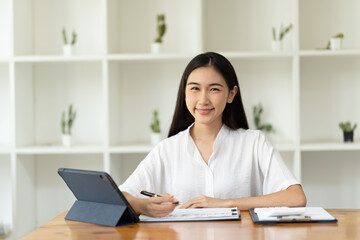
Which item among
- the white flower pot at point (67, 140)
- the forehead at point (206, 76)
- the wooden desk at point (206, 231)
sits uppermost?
the forehead at point (206, 76)

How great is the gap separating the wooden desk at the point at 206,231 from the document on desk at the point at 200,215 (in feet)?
0.11

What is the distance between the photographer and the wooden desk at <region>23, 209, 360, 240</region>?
167 centimetres

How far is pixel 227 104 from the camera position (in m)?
2.58

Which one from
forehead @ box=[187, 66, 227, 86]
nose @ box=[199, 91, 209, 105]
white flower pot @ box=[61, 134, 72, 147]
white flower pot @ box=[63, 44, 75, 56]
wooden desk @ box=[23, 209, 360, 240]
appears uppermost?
white flower pot @ box=[63, 44, 75, 56]

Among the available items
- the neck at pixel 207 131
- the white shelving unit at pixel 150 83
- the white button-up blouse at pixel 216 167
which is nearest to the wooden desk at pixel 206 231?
the white button-up blouse at pixel 216 167

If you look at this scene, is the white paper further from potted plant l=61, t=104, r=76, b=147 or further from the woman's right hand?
potted plant l=61, t=104, r=76, b=147

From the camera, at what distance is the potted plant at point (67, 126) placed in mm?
3797

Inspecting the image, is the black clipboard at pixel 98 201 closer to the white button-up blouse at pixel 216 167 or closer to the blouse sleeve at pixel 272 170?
the white button-up blouse at pixel 216 167

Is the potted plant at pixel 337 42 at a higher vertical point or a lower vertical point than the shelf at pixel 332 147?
higher

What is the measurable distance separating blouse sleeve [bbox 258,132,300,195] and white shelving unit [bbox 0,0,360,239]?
52.0 inches

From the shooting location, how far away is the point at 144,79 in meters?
4.01

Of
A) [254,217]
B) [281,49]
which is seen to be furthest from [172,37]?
[254,217]

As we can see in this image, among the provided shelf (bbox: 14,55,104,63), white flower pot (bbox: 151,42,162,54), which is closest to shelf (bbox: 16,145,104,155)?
shelf (bbox: 14,55,104,63)

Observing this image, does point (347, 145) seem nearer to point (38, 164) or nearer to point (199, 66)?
point (199, 66)
